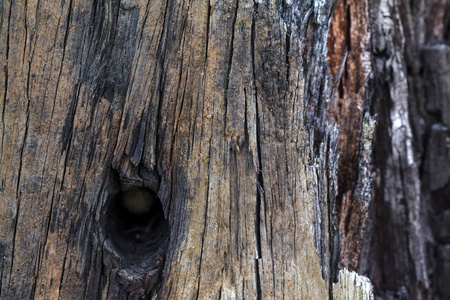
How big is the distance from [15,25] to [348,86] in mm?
1558

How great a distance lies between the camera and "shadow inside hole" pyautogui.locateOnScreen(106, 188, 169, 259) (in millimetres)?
1833

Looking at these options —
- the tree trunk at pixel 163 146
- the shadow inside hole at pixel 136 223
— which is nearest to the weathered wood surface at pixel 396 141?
the tree trunk at pixel 163 146

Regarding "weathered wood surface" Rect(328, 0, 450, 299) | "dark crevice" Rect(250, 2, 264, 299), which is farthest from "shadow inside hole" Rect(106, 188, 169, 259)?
"weathered wood surface" Rect(328, 0, 450, 299)

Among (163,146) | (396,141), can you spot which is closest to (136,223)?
(163,146)

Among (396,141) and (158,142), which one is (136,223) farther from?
(396,141)

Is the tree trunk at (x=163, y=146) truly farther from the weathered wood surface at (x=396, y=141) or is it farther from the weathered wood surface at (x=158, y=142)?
the weathered wood surface at (x=396, y=141)

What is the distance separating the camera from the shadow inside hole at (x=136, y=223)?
183 centimetres

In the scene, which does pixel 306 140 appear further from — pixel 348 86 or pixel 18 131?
pixel 18 131

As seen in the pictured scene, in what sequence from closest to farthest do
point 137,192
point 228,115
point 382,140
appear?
point 228,115
point 137,192
point 382,140

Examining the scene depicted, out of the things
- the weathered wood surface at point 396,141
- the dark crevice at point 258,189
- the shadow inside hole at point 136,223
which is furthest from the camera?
the weathered wood surface at point 396,141

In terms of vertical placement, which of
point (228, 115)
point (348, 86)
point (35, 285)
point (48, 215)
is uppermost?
point (348, 86)

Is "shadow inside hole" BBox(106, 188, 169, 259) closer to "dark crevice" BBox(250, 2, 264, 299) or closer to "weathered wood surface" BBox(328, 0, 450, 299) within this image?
"dark crevice" BBox(250, 2, 264, 299)

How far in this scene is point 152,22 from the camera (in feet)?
5.59

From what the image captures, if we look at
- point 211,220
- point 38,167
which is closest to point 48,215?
point 38,167
